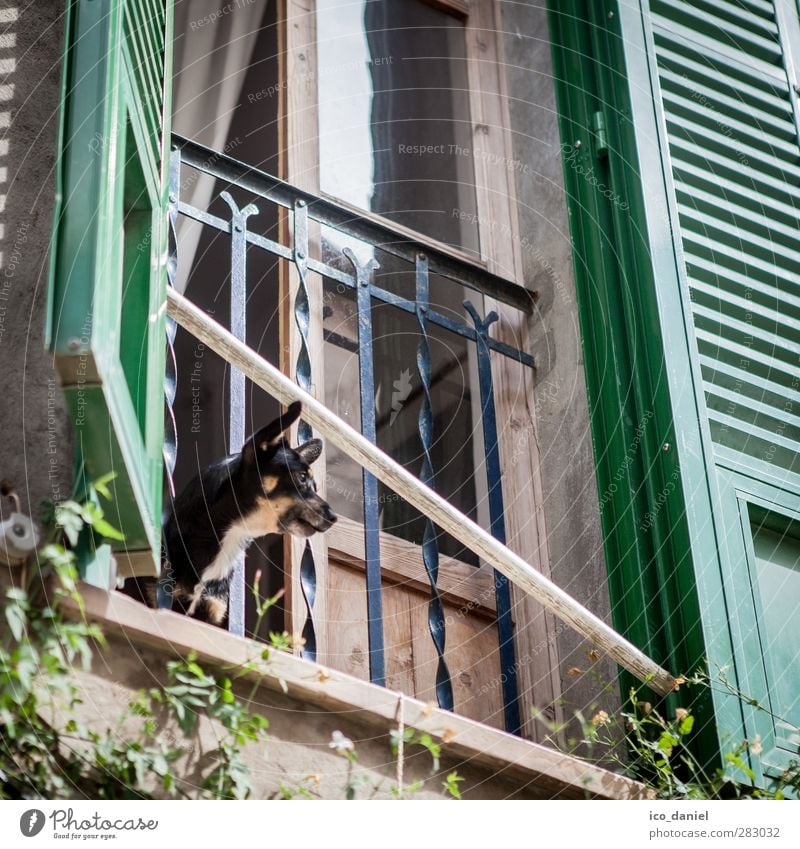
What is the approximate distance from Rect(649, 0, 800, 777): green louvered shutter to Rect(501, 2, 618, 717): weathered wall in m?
0.35

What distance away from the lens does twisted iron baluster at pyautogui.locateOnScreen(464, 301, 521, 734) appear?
122 inches

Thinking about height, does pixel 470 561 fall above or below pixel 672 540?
above

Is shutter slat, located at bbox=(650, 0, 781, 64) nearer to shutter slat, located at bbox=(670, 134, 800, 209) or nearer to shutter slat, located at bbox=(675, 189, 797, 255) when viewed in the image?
shutter slat, located at bbox=(670, 134, 800, 209)

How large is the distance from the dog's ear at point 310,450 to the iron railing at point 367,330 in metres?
0.06

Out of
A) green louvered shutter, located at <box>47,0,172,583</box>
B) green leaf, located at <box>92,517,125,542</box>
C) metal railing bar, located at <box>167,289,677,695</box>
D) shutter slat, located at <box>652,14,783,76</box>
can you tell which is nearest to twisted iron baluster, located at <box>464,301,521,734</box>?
metal railing bar, located at <box>167,289,677,695</box>

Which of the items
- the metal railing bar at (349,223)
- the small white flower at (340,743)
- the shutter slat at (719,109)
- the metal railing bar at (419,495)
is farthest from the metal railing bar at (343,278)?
the small white flower at (340,743)

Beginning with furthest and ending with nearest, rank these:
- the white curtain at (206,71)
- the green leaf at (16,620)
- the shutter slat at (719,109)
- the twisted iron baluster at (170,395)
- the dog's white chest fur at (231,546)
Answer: the white curtain at (206,71) < the shutter slat at (719,109) < the dog's white chest fur at (231,546) < the twisted iron baluster at (170,395) < the green leaf at (16,620)

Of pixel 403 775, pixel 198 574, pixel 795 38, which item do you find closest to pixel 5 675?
pixel 403 775

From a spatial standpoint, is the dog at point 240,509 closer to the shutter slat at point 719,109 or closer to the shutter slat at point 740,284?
the shutter slat at point 740,284

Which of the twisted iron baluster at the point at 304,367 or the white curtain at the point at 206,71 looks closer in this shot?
the twisted iron baluster at the point at 304,367

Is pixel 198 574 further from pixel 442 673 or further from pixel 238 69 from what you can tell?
pixel 238 69

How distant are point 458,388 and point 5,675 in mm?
2180

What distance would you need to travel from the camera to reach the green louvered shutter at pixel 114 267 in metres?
1.85

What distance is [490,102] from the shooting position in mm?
4172
